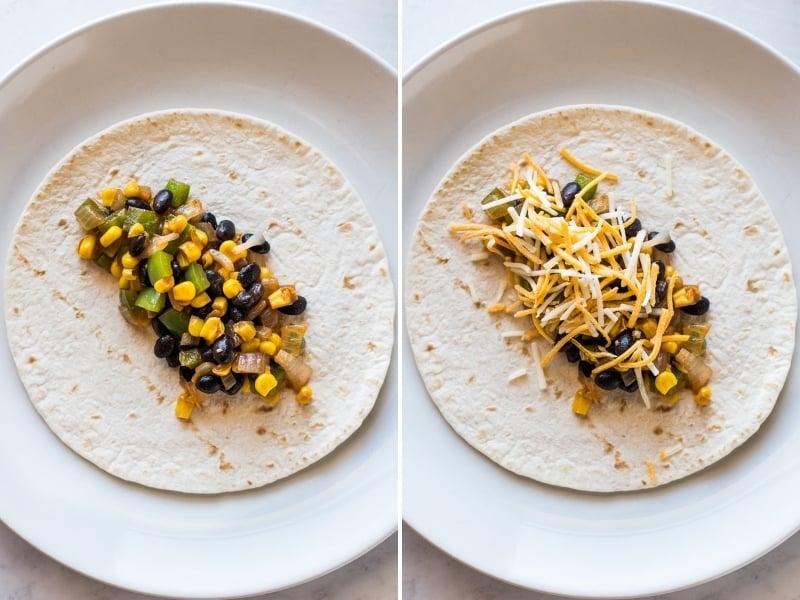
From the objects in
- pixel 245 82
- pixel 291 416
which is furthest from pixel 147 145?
pixel 291 416

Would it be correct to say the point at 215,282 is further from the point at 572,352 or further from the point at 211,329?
the point at 572,352

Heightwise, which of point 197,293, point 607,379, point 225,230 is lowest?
point 607,379

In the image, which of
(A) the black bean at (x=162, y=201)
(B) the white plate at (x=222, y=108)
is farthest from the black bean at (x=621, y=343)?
(A) the black bean at (x=162, y=201)

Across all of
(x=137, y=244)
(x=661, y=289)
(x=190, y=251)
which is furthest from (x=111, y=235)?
(x=661, y=289)

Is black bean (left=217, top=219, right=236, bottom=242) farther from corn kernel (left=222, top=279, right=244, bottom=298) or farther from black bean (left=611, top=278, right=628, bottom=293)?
black bean (left=611, top=278, right=628, bottom=293)

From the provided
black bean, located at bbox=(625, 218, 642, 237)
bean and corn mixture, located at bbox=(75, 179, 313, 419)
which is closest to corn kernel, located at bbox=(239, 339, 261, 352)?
bean and corn mixture, located at bbox=(75, 179, 313, 419)

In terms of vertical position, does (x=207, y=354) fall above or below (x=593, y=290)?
below

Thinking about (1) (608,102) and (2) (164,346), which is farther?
(1) (608,102)

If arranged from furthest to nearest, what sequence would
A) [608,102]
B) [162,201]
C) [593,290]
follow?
[608,102] → [162,201] → [593,290]
